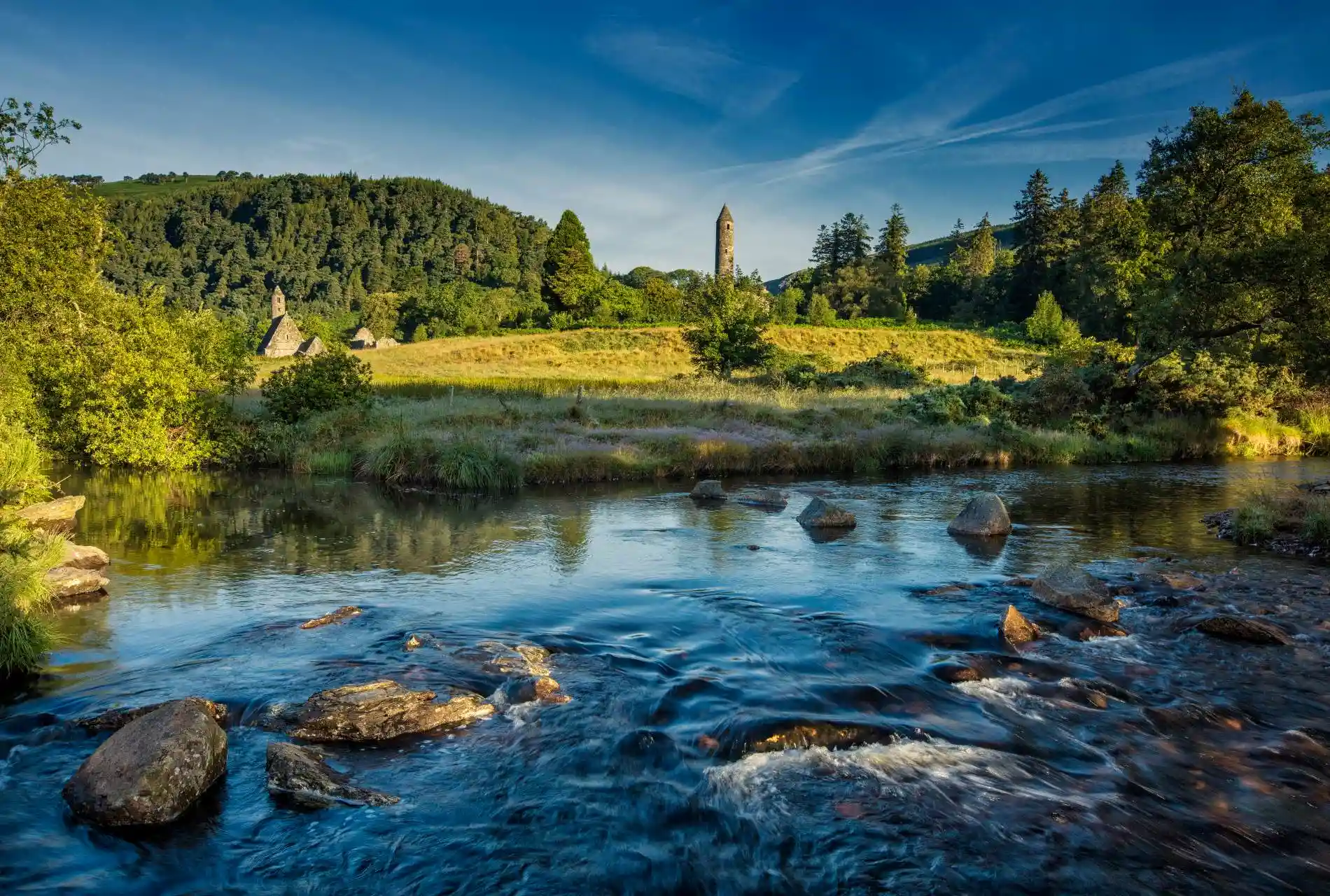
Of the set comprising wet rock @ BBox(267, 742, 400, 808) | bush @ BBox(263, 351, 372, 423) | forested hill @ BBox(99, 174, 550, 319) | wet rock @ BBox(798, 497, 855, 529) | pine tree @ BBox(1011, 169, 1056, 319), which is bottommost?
wet rock @ BBox(267, 742, 400, 808)

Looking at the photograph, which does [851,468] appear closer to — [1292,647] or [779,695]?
[1292,647]

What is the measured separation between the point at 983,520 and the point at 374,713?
11.0 m

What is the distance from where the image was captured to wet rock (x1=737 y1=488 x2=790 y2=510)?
17344 mm

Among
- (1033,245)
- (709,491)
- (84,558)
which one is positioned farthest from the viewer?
(1033,245)

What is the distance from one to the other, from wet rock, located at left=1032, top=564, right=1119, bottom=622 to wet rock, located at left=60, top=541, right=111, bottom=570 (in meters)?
11.9

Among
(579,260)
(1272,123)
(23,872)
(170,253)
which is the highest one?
(170,253)

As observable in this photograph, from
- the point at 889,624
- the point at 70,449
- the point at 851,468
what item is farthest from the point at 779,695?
the point at 70,449

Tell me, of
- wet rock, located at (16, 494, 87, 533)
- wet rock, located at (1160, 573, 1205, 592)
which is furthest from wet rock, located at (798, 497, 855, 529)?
wet rock, located at (16, 494, 87, 533)

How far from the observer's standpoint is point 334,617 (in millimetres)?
8664

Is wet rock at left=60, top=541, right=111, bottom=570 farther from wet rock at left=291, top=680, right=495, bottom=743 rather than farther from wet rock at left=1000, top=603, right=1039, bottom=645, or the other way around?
wet rock at left=1000, top=603, right=1039, bottom=645

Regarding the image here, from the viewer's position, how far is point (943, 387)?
1219 inches

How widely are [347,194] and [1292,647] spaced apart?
215 metres

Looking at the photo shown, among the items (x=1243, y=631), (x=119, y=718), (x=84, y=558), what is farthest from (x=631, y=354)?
(x=119, y=718)

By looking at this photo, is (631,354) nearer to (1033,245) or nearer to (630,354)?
(630,354)
